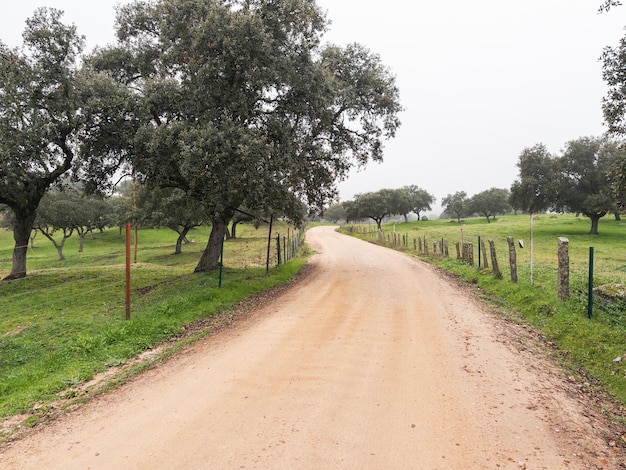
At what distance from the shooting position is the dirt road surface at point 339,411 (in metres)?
3.91

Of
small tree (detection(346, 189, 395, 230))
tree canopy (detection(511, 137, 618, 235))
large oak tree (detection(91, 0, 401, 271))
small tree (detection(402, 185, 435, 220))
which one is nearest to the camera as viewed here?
large oak tree (detection(91, 0, 401, 271))

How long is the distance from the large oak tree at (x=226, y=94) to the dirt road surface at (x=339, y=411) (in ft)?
22.3

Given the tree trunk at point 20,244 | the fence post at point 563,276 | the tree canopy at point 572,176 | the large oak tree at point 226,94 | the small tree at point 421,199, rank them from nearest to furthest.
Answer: the fence post at point 563,276, the large oak tree at point 226,94, the tree trunk at point 20,244, the tree canopy at point 572,176, the small tree at point 421,199

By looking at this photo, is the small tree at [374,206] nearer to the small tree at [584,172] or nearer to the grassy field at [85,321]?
the small tree at [584,172]

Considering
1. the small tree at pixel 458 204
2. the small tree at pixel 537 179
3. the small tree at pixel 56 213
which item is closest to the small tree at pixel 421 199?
the small tree at pixel 458 204

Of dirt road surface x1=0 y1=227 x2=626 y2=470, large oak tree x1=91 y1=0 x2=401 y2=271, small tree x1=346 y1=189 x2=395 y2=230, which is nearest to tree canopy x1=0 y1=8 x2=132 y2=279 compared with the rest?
large oak tree x1=91 y1=0 x2=401 y2=271

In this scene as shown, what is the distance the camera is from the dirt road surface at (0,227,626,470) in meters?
3.91

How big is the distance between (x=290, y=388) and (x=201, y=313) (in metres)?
5.45

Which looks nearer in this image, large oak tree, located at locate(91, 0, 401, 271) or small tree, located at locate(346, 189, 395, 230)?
large oak tree, located at locate(91, 0, 401, 271)

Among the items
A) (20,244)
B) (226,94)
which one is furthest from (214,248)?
(20,244)

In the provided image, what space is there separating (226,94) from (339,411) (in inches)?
470

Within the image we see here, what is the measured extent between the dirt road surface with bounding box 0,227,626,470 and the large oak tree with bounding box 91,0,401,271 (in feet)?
22.3

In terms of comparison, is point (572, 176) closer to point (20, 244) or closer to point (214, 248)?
point (214, 248)

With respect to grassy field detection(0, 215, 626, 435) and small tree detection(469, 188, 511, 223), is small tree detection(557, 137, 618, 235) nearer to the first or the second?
grassy field detection(0, 215, 626, 435)
